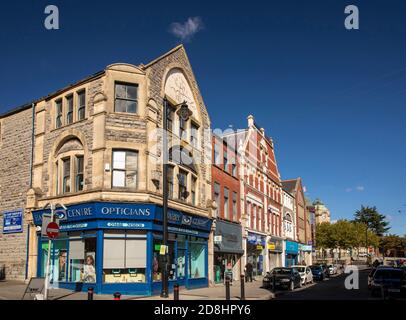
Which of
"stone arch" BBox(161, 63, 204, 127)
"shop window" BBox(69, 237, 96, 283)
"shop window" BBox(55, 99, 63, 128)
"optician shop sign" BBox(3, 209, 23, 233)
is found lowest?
"shop window" BBox(69, 237, 96, 283)

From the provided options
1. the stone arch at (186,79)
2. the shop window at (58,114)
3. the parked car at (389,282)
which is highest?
the stone arch at (186,79)

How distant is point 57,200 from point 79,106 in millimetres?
4982

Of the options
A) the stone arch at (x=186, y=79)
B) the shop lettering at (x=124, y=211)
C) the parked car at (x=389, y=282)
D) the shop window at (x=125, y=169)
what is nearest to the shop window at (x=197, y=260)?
the shop lettering at (x=124, y=211)

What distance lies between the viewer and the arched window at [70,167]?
22688 mm

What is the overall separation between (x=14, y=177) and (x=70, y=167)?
203 inches

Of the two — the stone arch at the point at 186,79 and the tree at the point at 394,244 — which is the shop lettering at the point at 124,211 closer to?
the stone arch at the point at 186,79

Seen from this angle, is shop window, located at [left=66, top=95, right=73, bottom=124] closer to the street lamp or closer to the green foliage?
the street lamp

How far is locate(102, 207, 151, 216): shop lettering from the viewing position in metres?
20.9

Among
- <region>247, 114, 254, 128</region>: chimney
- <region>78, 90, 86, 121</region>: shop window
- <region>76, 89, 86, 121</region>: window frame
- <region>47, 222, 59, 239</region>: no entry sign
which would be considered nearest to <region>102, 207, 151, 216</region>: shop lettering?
<region>47, 222, 59, 239</region>: no entry sign

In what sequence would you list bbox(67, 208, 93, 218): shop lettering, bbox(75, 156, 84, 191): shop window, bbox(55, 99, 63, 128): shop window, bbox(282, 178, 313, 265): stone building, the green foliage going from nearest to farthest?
bbox(67, 208, 93, 218): shop lettering, bbox(75, 156, 84, 191): shop window, bbox(55, 99, 63, 128): shop window, bbox(282, 178, 313, 265): stone building, the green foliage

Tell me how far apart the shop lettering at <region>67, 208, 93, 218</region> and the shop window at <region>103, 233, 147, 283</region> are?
1.34 meters

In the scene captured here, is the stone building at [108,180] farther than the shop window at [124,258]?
Yes

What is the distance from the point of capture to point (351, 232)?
76250mm

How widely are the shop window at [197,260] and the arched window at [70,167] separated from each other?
7.92 m
